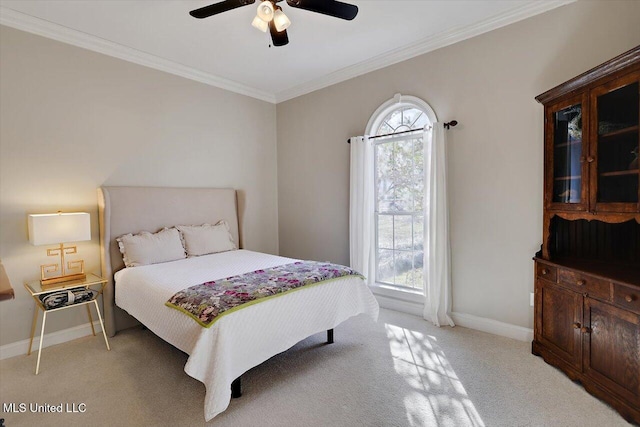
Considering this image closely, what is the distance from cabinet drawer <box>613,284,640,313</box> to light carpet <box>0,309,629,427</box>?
0.66 metres

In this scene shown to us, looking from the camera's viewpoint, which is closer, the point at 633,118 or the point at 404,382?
the point at 633,118

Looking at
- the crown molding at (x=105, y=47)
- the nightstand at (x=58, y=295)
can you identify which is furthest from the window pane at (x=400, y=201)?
the nightstand at (x=58, y=295)

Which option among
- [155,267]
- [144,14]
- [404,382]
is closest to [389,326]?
[404,382]

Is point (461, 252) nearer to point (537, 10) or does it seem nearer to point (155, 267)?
point (537, 10)

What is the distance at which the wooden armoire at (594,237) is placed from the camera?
1.87 meters

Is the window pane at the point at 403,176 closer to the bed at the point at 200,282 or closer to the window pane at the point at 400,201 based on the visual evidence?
the window pane at the point at 400,201

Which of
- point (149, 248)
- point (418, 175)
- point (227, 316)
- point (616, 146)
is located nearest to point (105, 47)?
point (149, 248)

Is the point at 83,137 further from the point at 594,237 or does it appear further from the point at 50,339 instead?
the point at 594,237

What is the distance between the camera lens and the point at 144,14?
2.77 m

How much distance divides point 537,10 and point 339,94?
2.17 m

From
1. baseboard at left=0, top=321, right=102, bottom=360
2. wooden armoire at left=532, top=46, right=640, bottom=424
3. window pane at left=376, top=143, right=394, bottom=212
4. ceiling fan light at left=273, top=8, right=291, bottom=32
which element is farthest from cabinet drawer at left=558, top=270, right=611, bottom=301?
baseboard at left=0, top=321, right=102, bottom=360

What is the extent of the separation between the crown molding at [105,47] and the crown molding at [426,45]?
41.0 inches

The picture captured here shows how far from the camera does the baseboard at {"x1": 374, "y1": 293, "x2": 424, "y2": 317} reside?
3.53 m

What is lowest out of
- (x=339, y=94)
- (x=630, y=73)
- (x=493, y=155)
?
(x=493, y=155)
